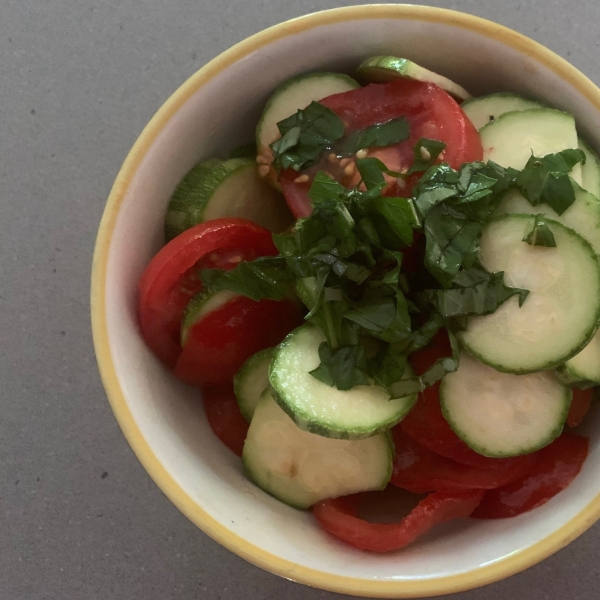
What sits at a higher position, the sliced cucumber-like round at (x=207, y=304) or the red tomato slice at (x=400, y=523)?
the sliced cucumber-like round at (x=207, y=304)

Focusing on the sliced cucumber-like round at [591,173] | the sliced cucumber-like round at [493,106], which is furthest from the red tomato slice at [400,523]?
the sliced cucumber-like round at [493,106]

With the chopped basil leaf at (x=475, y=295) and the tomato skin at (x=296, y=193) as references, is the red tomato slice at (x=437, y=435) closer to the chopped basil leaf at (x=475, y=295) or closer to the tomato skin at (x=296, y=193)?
the chopped basil leaf at (x=475, y=295)

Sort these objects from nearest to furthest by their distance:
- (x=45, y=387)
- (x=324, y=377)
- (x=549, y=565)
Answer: (x=324, y=377) < (x=549, y=565) < (x=45, y=387)

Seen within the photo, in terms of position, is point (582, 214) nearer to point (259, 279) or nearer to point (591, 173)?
point (591, 173)

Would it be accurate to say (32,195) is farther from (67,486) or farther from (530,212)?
(530,212)

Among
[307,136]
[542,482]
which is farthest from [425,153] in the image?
[542,482]

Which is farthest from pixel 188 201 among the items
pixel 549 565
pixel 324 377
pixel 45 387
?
pixel 549 565
